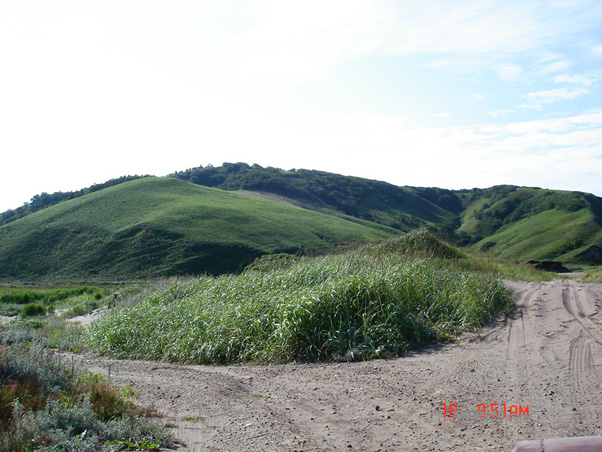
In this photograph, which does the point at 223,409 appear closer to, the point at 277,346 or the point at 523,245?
the point at 277,346

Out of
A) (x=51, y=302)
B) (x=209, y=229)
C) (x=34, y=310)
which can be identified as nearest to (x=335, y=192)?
(x=209, y=229)

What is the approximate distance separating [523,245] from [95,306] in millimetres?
60377

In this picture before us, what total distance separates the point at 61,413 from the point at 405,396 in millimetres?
3040

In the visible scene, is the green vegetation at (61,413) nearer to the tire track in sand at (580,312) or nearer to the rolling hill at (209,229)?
the tire track in sand at (580,312)

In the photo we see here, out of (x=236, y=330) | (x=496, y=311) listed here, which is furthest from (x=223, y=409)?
(x=496, y=311)

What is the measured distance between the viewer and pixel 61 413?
3.37m

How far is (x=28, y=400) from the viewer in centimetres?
362

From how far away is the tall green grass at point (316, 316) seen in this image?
271 inches

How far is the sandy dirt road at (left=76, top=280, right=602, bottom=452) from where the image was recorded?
11.7ft

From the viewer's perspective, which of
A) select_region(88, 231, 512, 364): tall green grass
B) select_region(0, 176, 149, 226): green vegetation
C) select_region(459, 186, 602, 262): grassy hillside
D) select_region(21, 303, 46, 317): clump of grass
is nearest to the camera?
select_region(88, 231, 512, 364): tall green grass
